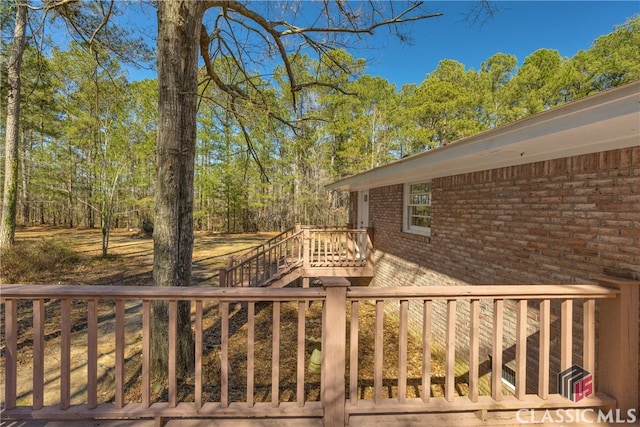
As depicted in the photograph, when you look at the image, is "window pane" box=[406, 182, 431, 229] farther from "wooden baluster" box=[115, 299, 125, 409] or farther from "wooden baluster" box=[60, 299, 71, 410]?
"wooden baluster" box=[60, 299, 71, 410]

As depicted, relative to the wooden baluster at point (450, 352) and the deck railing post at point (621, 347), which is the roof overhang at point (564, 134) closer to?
the deck railing post at point (621, 347)

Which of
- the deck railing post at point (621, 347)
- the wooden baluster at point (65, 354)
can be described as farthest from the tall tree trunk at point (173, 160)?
the deck railing post at point (621, 347)

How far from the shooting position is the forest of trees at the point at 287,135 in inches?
469

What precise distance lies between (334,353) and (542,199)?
3.03 m

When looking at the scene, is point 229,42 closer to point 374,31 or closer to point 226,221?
point 374,31

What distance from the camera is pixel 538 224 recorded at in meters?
3.28

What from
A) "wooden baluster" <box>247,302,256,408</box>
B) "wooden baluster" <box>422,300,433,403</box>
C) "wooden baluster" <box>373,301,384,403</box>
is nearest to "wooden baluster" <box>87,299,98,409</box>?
"wooden baluster" <box>247,302,256,408</box>

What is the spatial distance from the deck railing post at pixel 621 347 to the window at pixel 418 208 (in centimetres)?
383

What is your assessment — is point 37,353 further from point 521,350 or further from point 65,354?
point 521,350

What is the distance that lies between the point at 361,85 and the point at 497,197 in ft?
61.1

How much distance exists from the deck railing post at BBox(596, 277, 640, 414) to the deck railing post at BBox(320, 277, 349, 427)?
192cm

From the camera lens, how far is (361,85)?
20156 millimetres

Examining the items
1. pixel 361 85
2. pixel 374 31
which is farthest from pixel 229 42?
pixel 361 85

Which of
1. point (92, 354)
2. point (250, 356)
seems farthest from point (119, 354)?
point (250, 356)
